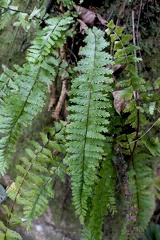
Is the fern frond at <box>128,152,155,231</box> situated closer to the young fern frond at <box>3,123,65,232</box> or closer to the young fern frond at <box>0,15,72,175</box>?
the young fern frond at <box>3,123,65,232</box>

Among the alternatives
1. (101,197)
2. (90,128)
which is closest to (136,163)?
(101,197)

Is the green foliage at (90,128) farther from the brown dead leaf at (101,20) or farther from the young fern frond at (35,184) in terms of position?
the brown dead leaf at (101,20)

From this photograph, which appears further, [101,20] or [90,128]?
[101,20]

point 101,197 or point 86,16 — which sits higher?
point 86,16

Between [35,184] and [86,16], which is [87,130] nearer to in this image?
[35,184]

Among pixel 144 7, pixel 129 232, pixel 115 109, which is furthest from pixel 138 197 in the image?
pixel 144 7

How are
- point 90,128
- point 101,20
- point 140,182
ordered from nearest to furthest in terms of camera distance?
point 90,128 → point 140,182 → point 101,20

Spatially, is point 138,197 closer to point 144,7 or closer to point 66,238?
point 66,238

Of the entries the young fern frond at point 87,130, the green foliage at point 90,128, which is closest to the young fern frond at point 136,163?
the green foliage at point 90,128
